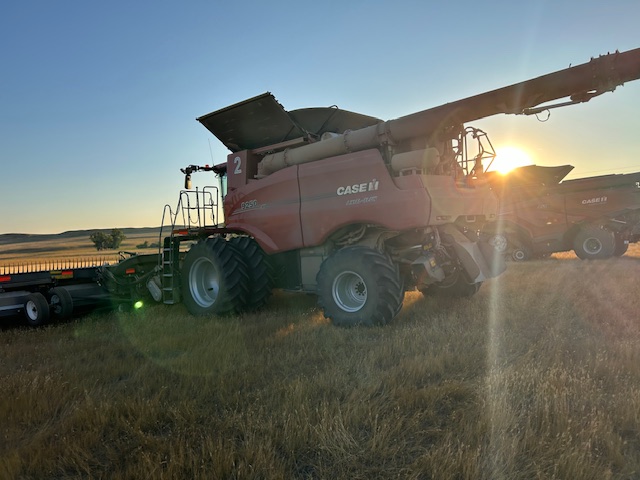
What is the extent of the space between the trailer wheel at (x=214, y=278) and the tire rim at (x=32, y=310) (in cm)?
226

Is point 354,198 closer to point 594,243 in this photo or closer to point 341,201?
point 341,201

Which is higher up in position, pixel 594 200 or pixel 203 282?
pixel 594 200

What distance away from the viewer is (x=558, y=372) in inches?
143

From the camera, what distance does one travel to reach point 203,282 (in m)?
7.99

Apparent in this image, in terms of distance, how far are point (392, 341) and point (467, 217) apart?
2896 millimetres

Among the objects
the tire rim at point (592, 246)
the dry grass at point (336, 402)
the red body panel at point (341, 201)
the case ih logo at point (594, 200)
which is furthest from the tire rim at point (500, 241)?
the dry grass at point (336, 402)

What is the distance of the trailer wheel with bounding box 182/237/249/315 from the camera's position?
715 centimetres

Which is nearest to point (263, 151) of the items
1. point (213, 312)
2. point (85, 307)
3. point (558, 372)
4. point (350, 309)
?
point (213, 312)

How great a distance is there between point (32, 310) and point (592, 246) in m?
14.4

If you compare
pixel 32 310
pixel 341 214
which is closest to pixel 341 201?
pixel 341 214

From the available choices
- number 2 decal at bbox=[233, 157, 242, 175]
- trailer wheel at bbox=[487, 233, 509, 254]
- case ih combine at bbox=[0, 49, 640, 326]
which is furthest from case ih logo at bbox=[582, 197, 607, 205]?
number 2 decal at bbox=[233, 157, 242, 175]

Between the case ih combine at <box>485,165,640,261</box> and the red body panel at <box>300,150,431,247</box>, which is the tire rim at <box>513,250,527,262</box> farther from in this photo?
the red body panel at <box>300,150,431,247</box>

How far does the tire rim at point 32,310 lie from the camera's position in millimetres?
6949

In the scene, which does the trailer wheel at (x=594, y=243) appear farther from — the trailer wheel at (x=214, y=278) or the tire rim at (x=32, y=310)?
the tire rim at (x=32, y=310)
